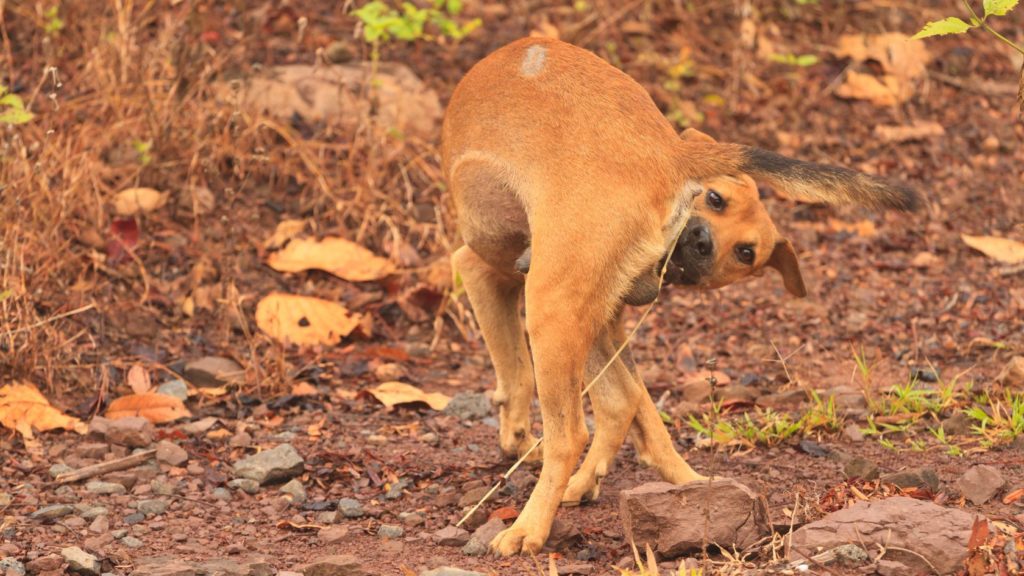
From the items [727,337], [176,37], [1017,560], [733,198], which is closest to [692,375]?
[727,337]

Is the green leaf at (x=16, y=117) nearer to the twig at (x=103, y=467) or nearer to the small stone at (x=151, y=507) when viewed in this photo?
the twig at (x=103, y=467)

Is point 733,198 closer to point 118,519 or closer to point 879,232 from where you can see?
point 118,519

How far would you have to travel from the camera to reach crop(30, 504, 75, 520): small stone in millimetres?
4895

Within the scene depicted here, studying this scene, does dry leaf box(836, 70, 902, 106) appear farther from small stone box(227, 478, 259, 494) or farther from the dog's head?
small stone box(227, 478, 259, 494)

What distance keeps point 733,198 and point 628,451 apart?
1596 mm

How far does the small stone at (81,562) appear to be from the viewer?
14.2 ft

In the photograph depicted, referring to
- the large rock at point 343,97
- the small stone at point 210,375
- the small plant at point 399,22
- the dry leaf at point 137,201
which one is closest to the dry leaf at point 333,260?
the dry leaf at point 137,201

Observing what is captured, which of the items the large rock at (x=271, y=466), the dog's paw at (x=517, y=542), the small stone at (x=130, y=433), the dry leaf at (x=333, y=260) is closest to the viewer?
the dog's paw at (x=517, y=542)

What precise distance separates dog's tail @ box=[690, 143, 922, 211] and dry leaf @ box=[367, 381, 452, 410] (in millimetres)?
2279

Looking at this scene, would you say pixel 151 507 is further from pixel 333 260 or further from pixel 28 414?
pixel 333 260

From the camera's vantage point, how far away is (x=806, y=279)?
26.4 ft

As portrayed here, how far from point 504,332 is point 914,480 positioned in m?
1.73

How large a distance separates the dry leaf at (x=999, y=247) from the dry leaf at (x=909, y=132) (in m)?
1.55

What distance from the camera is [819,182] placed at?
4.63 m
